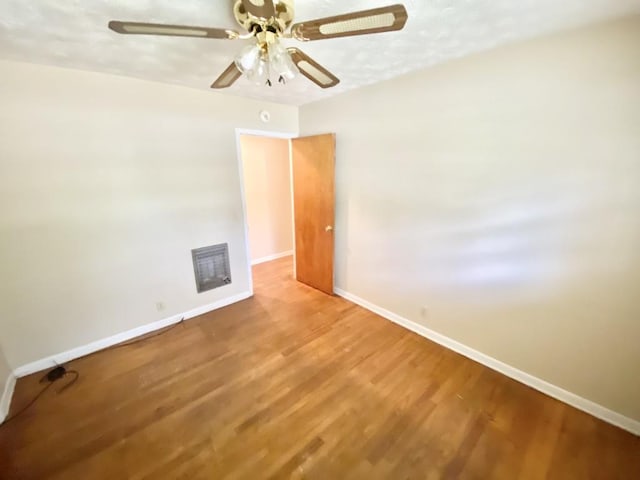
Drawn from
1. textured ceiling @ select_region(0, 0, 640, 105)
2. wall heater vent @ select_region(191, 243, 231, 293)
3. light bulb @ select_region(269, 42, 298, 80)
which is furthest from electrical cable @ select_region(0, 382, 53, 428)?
light bulb @ select_region(269, 42, 298, 80)

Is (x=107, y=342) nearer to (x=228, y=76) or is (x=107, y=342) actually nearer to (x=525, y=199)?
(x=228, y=76)

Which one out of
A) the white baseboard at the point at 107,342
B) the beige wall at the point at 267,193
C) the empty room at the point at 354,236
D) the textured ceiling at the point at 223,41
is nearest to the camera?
the textured ceiling at the point at 223,41

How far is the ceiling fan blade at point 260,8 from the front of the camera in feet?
3.36

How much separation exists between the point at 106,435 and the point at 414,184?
117 inches

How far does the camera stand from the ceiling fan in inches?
39.3

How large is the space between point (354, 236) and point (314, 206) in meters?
0.67

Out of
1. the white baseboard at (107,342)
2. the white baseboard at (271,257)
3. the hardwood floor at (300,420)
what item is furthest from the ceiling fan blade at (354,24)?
the white baseboard at (271,257)

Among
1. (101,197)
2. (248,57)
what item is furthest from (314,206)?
(248,57)

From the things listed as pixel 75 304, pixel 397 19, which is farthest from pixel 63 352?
pixel 397 19

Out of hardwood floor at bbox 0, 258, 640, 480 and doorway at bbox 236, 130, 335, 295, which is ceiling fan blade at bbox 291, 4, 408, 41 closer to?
doorway at bbox 236, 130, 335, 295

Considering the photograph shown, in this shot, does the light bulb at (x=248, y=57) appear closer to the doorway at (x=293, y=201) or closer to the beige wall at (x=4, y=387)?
the doorway at (x=293, y=201)

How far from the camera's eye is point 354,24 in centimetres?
104

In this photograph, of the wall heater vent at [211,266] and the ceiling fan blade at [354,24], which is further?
the wall heater vent at [211,266]

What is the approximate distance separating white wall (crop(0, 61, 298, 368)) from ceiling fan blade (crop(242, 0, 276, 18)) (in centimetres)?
186
